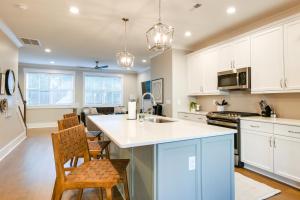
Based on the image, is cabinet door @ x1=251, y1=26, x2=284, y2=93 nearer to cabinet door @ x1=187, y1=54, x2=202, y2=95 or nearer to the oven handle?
the oven handle

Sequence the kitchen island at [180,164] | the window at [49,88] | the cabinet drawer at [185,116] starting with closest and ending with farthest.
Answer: the kitchen island at [180,164] → the cabinet drawer at [185,116] → the window at [49,88]

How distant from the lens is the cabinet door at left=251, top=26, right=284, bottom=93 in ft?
9.61

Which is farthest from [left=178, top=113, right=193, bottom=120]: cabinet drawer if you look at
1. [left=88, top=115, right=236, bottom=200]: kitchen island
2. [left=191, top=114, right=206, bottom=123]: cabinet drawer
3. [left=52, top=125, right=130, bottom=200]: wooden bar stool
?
[left=52, top=125, right=130, bottom=200]: wooden bar stool

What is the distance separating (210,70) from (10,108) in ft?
16.5

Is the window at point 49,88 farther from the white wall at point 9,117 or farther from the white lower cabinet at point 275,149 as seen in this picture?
the white lower cabinet at point 275,149

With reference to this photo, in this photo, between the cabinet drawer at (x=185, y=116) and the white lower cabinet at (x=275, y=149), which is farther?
the cabinet drawer at (x=185, y=116)

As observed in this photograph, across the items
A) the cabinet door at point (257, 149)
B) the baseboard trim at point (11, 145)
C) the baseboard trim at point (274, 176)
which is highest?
the cabinet door at point (257, 149)

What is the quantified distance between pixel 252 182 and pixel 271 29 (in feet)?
8.18

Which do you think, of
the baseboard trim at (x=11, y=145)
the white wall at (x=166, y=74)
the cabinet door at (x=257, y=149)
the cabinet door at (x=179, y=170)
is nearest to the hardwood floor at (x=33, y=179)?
the baseboard trim at (x=11, y=145)

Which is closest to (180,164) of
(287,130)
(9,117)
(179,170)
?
(179,170)

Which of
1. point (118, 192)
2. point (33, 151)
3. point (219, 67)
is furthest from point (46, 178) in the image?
point (219, 67)

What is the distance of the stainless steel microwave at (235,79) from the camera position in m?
3.42

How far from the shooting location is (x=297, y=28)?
2686 millimetres

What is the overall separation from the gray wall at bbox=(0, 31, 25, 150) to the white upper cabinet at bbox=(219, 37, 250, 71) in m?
4.86
